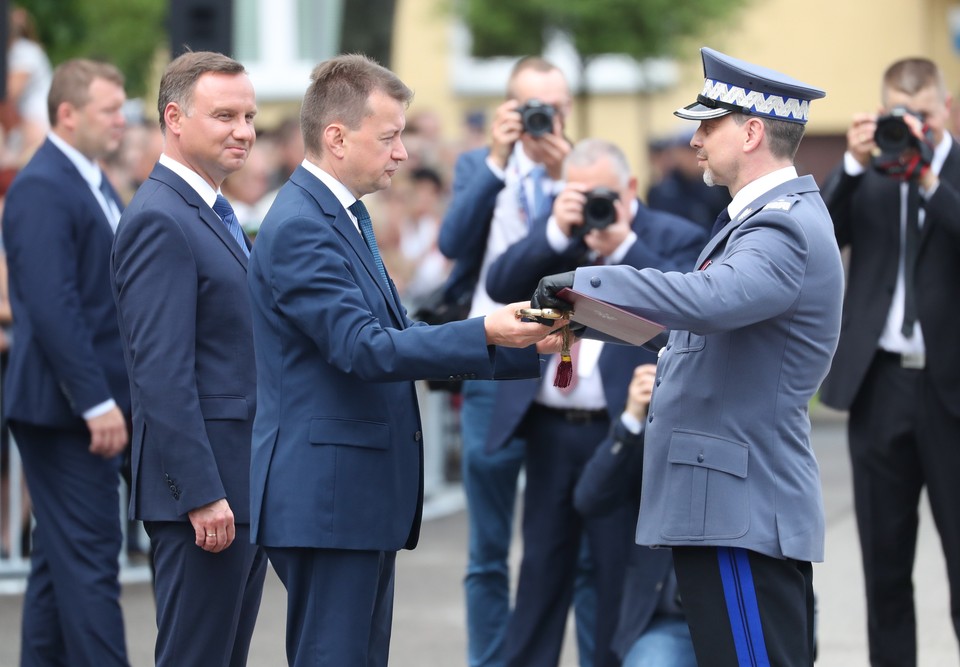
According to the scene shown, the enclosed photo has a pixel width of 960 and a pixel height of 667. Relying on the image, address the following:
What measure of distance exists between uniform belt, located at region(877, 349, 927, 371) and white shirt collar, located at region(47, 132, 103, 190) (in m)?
2.89

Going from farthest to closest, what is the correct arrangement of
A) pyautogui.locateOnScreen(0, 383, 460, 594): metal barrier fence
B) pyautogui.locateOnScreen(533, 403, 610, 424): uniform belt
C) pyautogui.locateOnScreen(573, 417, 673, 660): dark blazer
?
pyautogui.locateOnScreen(0, 383, 460, 594): metal barrier fence, pyautogui.locateOnScreen(533, 403, 610, 424): uniform belt, pyautogui.locateOnScreen(573, 417, 673, 660): dark blazer

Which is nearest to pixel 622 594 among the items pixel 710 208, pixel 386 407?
pixel 386 407

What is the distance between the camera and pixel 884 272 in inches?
217

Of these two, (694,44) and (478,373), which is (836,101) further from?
(478,373)

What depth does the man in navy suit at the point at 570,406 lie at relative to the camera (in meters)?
5.34

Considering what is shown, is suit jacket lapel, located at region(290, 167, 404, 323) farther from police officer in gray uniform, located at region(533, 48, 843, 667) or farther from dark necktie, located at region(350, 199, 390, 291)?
police officer in gray uniform, located at region(533, 48, 843, 667)

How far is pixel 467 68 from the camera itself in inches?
845

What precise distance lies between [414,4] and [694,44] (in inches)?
189

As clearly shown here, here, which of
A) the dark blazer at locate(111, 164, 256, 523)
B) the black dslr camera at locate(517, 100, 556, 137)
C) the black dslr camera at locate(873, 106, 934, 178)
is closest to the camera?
the dark blazer at locate(111, 164, 256, 523)

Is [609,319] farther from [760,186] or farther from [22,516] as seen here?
[22,516]

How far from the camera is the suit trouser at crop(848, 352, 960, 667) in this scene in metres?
5.41

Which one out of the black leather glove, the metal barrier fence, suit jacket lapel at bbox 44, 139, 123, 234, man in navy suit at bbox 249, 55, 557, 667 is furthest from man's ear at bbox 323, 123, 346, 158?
the metal barrier fence

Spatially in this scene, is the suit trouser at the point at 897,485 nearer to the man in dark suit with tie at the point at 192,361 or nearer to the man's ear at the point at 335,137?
the man in dark suit with tie at the point at 192,361

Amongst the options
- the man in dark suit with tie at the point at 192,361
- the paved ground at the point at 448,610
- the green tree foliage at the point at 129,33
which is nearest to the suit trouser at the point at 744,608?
the man in dark suit with tie at the point at 192,361
